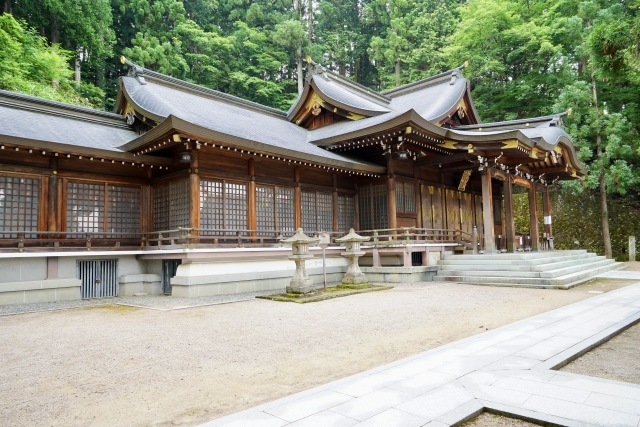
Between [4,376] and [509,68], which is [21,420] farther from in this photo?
[509,68]

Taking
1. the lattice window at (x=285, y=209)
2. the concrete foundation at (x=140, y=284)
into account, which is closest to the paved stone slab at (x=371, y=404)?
the concrete foundation at (x=140, y=284)

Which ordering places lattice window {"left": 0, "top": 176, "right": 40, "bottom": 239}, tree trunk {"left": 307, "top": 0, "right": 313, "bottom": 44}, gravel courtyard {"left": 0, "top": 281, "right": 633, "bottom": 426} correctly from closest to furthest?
gravel courtyard {"left": 0, "top": 281, "right": 633, "bottom": 426}
lattice window {"left": 0, "top": 176, "right": 40, "bottom": 239}
tree trunk {"left": 307, "top": 0, "right": 313, "bottom": 44}

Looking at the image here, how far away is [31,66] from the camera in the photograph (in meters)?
22.0

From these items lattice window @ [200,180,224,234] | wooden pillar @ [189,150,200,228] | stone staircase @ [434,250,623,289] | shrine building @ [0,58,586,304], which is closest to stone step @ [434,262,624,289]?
stone staircase @ [434,250,623,289]

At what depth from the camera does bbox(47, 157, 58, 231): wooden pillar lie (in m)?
11.8

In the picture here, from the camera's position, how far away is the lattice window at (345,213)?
17188 mm

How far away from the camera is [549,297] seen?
398 inches

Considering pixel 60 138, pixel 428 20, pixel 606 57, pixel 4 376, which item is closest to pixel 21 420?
pixel 4 376

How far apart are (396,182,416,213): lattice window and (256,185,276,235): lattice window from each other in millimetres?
5440

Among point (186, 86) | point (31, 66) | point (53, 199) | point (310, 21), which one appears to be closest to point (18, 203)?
point (53, 199)

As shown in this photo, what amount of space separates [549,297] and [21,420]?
10571 mm

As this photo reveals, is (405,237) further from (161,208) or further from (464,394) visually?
(464,394)

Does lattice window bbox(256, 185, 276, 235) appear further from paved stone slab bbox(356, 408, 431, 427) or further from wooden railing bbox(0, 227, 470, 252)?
paved stone slab bbox(356, 408, 431, 427)

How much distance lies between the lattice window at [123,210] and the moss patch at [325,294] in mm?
5669
